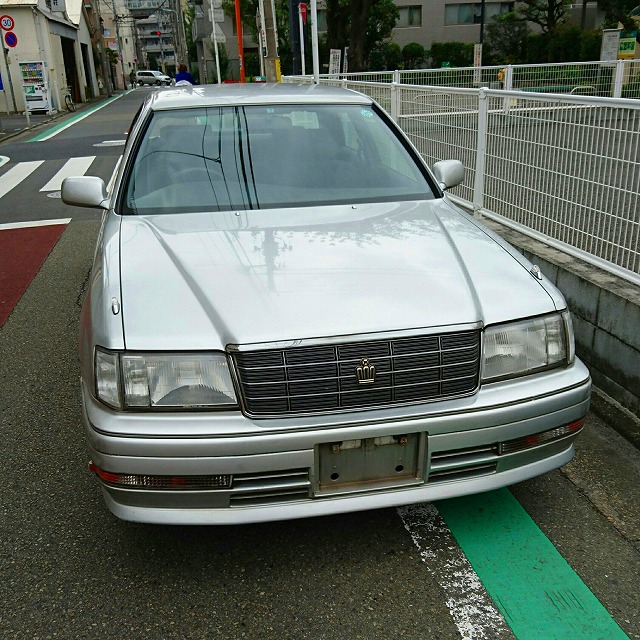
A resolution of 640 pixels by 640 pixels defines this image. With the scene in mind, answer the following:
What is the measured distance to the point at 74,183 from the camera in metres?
3.72

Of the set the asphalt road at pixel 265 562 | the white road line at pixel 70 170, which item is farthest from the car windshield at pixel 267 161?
the white road line at pixel 70 170

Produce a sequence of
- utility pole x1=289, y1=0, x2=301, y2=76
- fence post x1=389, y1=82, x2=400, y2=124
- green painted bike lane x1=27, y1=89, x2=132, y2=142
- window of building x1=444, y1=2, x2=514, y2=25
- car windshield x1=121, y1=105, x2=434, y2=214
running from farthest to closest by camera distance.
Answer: window of building x1=444, y1=2, x2=514, y2=25
green painted bike lane x1=27, y1=89, x2=132, y2=142
utility pole x1=289, y1=0, x2=301, y2=76
fence post x1=389, y1=82, x2=400, y2=124
car windshield x1=121, y1=105, x2=434, y2=214

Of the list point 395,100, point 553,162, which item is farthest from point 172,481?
point 395,100

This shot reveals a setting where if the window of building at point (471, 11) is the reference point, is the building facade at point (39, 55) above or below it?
below

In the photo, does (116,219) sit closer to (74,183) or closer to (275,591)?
(74,183)

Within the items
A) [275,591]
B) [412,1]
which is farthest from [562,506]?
[412,1]

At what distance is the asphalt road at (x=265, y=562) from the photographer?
227cm

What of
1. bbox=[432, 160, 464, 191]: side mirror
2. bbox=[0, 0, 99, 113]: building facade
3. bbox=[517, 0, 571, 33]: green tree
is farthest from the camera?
bbox=[517, 0, 571, 33]: green tree

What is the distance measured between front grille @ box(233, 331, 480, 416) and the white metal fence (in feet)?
6.12

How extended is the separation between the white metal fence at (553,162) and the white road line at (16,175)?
8.02m

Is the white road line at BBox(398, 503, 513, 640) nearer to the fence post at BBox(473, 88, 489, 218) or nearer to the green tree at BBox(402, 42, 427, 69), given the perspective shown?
the fence post at BBox(473, 88, 489, 218)

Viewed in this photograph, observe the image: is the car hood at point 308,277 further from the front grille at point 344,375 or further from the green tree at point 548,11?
the green tree at point 548,11

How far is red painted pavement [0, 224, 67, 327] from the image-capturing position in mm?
5880

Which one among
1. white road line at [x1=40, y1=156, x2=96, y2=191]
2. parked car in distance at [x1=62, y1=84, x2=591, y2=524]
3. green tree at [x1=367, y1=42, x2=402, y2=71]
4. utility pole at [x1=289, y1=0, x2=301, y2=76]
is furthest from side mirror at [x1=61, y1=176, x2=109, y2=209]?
green tree at [x1=367, y1=42, x2=402, y2=71]
